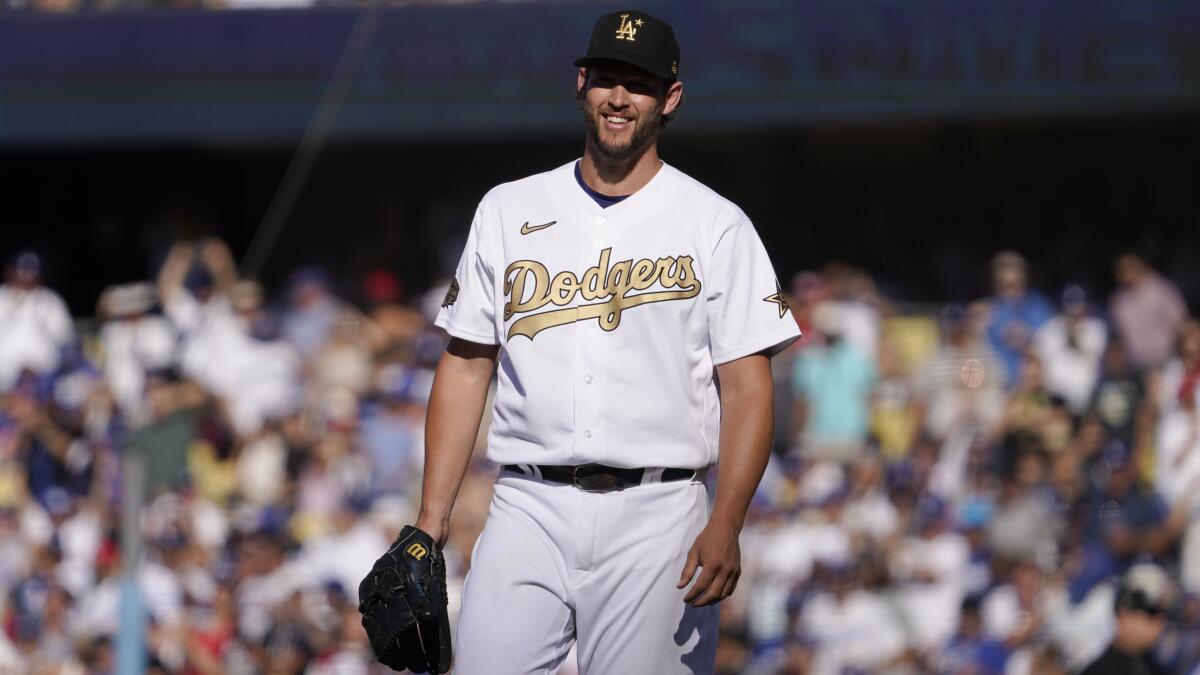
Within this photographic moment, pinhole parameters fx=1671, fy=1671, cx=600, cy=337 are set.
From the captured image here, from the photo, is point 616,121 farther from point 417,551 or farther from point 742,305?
point 417,551

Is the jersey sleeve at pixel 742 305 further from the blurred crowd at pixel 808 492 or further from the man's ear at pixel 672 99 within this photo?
the blurred crowd at pixel 808 492

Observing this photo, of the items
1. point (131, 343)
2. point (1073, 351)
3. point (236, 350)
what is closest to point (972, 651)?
point (1073, 351)

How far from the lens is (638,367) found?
3141 mm

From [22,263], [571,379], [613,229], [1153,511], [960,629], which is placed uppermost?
[22,263]

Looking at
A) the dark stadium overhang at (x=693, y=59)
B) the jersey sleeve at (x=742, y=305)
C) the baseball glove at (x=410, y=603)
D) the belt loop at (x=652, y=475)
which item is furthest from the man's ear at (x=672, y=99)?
the dark stadium overhang at (x=693, y=59)

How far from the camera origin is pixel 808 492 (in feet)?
21.4

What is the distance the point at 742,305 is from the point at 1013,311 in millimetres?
4504

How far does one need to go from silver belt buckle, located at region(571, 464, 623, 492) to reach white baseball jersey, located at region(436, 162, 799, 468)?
0.03 m

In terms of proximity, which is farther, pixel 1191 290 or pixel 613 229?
pixel 1191 290

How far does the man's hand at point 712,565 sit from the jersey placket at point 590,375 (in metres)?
0.25

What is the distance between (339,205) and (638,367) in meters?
6.26

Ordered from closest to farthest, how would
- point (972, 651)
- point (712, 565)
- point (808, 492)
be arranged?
point (712, 565) → point (972, 651) → point (808, 492)

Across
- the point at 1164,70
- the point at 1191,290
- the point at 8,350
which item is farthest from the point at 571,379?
the point at 8,350

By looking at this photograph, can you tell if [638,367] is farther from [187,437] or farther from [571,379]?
[187,437]
